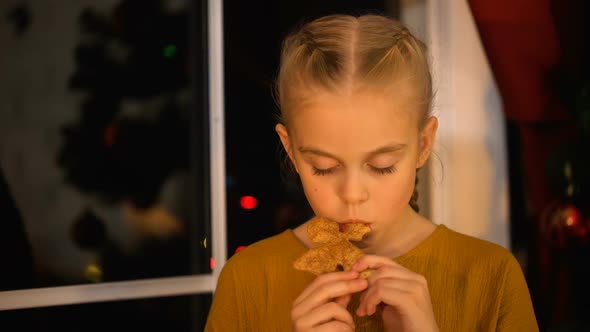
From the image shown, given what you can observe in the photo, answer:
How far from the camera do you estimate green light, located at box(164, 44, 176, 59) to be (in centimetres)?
142

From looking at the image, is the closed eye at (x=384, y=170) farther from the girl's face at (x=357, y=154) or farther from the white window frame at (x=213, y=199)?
the white window frame at (x=213, y=199)

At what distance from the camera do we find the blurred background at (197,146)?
129 centimetres

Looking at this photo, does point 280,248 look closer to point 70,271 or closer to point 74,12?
point 70,271

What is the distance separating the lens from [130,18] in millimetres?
1410

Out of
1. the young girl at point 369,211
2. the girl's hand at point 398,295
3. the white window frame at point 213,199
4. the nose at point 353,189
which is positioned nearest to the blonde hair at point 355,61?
the young girl at point 369,211

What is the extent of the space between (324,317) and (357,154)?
8.7 inches

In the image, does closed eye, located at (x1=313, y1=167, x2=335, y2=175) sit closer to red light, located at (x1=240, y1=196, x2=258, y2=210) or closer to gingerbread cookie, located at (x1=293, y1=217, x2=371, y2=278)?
gingerbread cookie, located at (x1=293, y1=217, x2=371, y2=278)

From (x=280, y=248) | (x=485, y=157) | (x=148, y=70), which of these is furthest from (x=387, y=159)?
(x=148, y=70)

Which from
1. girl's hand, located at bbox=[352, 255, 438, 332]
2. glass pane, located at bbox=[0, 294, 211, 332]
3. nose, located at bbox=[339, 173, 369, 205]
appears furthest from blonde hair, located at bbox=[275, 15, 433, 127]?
glass pane, located at bbox=[0, 294, 211, 332]

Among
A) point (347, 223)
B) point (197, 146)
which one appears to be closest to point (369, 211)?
point (347, 223)

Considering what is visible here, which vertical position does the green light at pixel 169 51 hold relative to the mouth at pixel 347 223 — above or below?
above

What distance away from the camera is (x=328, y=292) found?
0.84m

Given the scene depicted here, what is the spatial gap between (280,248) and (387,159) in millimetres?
253

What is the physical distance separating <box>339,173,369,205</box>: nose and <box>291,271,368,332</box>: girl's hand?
0.34 feet
